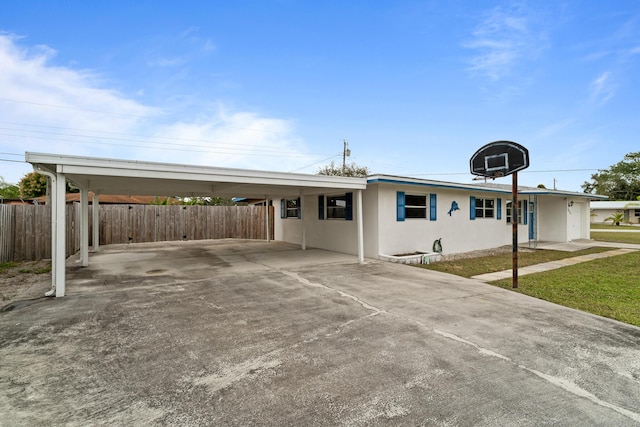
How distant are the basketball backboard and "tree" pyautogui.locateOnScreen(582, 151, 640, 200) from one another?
56.8 metres

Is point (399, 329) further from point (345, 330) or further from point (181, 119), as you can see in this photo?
point (181, 119)

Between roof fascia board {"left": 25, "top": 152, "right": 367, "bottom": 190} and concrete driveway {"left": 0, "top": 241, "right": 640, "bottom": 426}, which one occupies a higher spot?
roof fascia board {"left": 25, "top": 152, "right": 367, "bottom": 190}

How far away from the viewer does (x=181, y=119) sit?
16.7 metres

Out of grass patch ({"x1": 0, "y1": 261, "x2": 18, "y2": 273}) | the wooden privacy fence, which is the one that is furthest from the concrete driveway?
the wooden privacy fence

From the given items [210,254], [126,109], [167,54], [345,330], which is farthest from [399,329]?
[126,109]

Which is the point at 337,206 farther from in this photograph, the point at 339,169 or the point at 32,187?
the point at 32,187

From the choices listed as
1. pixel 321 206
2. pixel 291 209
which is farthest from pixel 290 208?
pixel 321 206

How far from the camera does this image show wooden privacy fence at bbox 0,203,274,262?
29.6ft

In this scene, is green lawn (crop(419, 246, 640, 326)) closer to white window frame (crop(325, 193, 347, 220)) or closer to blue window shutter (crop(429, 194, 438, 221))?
blue window shutter (crop(429, 194, 438, 221))

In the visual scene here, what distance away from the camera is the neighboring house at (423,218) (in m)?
9.85

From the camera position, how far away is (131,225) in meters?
14.4

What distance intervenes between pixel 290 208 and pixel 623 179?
59.2 m

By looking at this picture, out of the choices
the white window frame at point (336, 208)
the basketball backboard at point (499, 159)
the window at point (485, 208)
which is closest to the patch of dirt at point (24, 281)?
the white window frame at point (336, 208)

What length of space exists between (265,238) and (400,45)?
11015mm
